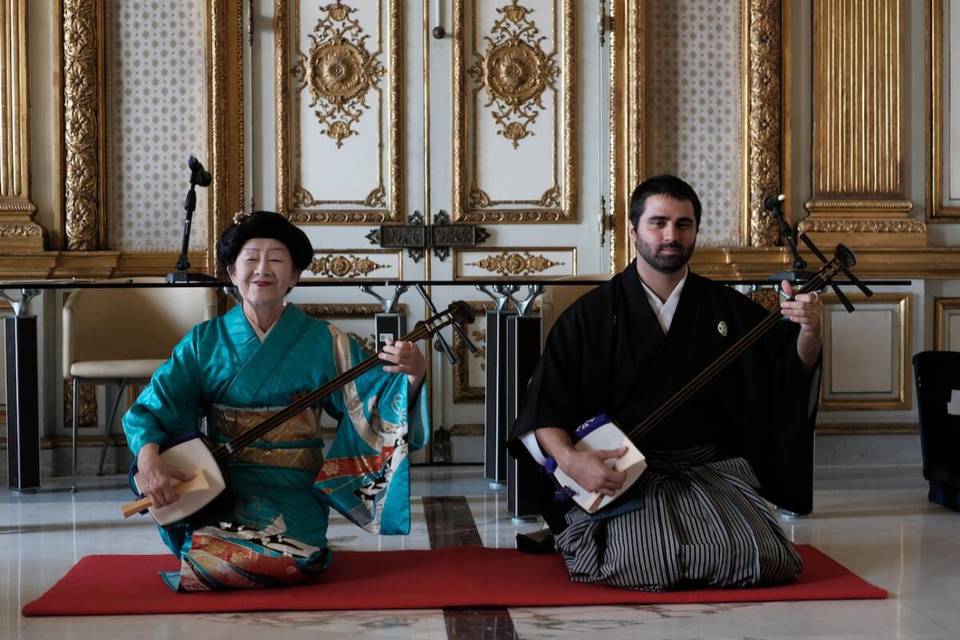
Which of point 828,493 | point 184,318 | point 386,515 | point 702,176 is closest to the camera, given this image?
point 386,515

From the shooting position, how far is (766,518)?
316 centimetres

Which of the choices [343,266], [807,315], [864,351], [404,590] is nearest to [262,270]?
[404,590]

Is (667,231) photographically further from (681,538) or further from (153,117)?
(153,117)

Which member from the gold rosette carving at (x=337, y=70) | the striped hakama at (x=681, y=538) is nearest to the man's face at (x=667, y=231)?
the striped hakama at (x=681, y=538)

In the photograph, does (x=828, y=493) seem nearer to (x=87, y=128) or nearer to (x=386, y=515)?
(x=386, y=515)

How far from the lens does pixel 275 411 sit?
3201 millimetres

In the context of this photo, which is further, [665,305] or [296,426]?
[665,305]

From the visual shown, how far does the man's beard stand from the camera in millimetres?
3275

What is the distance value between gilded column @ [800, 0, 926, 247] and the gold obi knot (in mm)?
3235

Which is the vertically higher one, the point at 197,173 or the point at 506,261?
the point at 197,173

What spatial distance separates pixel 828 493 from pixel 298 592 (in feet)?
8.28

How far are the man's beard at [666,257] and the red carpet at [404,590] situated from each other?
84cm

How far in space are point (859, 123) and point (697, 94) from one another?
0.76 metres

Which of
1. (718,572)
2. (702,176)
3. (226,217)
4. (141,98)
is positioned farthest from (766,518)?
(141,98)
